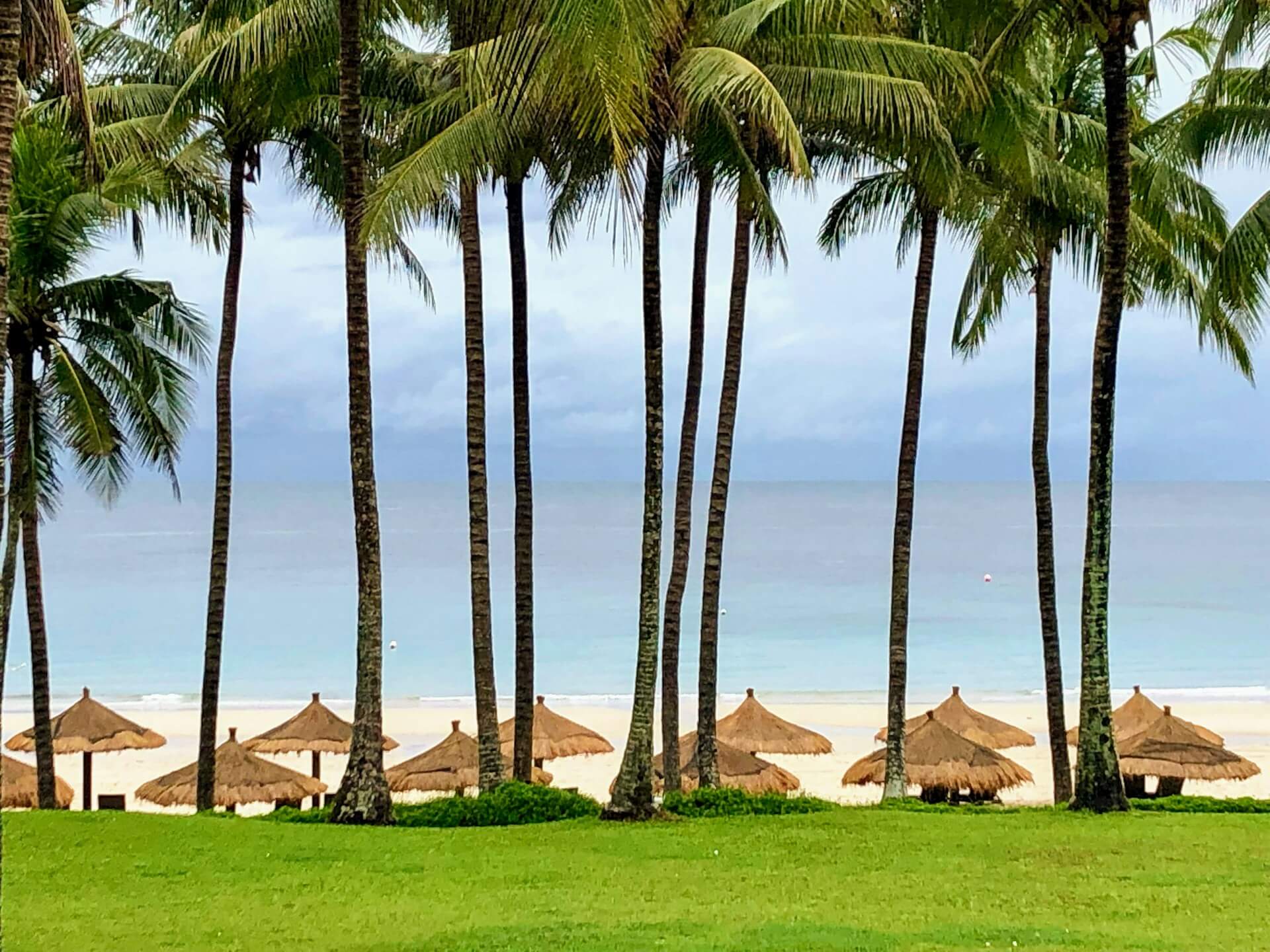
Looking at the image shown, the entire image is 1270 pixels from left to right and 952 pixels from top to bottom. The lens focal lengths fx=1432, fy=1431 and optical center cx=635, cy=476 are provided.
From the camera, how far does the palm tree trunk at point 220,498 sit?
16.2 metres

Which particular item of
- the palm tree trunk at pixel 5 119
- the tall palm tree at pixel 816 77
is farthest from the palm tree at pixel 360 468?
the palm tree trunk at pixel 5 119

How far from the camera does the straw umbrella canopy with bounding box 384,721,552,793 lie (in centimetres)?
1930

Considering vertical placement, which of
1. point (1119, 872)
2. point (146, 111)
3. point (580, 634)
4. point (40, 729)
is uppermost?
point (146, 111)

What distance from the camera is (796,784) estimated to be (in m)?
19.8

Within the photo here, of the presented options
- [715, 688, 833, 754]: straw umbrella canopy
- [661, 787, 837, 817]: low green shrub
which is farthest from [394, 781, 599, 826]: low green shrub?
[715, 688, 833, 754]: straw umbrella canopy

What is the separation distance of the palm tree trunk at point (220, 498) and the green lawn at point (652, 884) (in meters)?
3.57

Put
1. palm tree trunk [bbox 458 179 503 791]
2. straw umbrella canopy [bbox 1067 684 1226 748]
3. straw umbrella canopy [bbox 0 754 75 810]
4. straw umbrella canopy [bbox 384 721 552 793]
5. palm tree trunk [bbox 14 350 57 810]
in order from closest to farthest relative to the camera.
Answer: palm tree trunk [bbox 458 179 503 791] → palm tree trunk [bbox 14 350 57 810] → straw umbrella canopy [bbox 0 754 75 810] → straw umbrella canopy [bbox 384 721 552 793] → straw umbrella canopy [bbox 1067 684 1226 748]

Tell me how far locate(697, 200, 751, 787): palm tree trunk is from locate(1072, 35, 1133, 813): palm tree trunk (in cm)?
408

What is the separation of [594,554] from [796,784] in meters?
78.3

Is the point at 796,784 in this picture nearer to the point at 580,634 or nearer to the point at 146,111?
the point at 146,111

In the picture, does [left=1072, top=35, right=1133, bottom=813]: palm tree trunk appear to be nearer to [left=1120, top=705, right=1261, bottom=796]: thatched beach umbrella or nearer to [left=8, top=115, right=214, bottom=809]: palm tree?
Result: [left=1120, top=705, right=1261, bottom=796]: thatched beach umbrella

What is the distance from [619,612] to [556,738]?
1620 inches

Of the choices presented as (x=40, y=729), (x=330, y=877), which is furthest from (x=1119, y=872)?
(x=40, y=729)

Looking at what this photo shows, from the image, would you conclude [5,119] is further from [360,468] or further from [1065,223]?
[1065,223]
